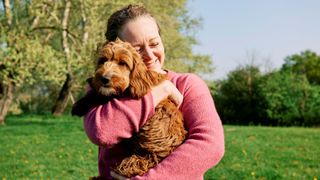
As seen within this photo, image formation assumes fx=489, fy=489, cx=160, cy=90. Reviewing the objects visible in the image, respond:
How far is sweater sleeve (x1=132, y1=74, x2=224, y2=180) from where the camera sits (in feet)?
8.87

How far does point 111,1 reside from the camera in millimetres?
27656

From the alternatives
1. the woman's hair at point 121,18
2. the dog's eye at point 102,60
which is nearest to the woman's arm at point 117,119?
the dog's eye at point 102,60

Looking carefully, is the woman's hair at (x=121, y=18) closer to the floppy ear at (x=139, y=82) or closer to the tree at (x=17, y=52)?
the floppy ear at (x=139, y=82)

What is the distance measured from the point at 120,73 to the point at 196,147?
590mm

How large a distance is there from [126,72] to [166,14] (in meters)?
33.3

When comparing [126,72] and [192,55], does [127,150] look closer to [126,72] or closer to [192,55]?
[126,72]

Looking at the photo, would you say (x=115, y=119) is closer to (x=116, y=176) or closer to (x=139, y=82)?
(x=139, y=82)

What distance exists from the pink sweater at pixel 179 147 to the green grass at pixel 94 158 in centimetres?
807

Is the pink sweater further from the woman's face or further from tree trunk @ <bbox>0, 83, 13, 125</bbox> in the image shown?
tree trunk @ <bbox>0, 83, 13, 125</bbox>

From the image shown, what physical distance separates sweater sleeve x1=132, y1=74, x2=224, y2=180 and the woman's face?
352mm

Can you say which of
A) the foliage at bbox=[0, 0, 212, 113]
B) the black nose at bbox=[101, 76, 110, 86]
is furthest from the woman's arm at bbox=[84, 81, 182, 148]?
the foliage at bbox=[0, 0, 212, 113]

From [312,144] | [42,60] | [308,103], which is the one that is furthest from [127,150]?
[308,103]

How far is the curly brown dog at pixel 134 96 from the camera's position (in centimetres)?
273

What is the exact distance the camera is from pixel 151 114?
9.29ft
